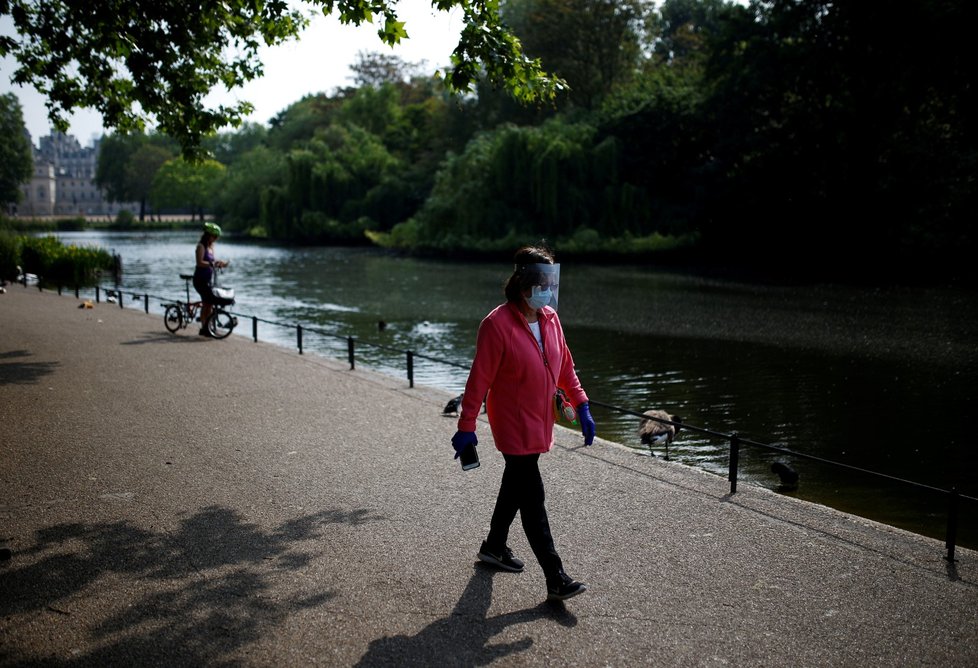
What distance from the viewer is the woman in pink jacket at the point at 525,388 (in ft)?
14.9

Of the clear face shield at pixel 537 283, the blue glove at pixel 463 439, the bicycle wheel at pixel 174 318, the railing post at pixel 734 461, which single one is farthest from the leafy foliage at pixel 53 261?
the clear face shield at pixel 537 283

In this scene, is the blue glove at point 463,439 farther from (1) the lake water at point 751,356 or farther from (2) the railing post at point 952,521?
(1) the lake water at point 751,356

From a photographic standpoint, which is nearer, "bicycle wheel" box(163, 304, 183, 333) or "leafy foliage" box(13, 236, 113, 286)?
"bicycle wheel" box(163, 304, 183, 333)

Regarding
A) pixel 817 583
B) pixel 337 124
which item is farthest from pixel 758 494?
pixel 337 124

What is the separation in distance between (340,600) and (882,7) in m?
38.0

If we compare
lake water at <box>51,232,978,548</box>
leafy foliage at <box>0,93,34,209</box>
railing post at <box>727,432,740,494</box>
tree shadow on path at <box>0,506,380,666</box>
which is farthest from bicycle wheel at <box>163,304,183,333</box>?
leafy foliage at <box>0,93,34,209</box>

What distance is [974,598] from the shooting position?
4766 mm

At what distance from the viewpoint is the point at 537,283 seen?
14.9 ft

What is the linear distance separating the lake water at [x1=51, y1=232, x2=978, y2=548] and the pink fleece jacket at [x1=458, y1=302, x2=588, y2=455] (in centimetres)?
311

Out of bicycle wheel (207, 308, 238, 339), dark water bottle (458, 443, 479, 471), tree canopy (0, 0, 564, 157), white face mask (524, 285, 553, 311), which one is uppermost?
tree canopy (0, 0, 564, 157)

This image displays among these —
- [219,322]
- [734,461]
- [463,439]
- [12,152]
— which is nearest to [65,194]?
[12,152]

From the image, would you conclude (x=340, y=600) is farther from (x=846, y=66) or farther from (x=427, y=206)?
(x=427, y=206)

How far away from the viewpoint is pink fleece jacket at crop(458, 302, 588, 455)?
14.9 ft

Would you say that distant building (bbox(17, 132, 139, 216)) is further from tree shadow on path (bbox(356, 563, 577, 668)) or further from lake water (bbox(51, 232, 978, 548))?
tree shadow on path (bbox(356, 563, 577, 668))
